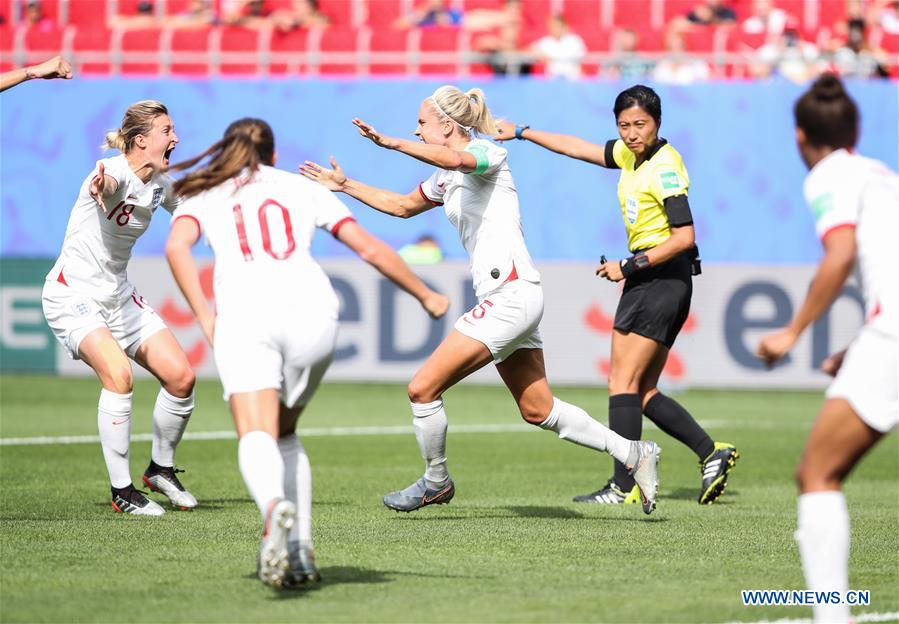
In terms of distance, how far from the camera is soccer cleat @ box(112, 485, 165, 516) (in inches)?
338

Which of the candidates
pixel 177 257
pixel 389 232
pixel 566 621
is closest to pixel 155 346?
pixel 177 257

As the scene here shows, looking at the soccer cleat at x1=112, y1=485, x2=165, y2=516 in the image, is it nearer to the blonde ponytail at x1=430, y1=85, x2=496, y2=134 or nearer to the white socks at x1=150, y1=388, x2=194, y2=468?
the white socks at x1=150, y1=388, x2=194, y2=468

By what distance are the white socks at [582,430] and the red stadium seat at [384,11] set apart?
16655mm

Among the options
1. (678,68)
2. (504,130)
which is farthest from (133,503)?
(678,68)

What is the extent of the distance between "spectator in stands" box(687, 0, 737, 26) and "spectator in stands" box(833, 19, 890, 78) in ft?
6.64

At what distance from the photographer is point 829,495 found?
16.8 feet

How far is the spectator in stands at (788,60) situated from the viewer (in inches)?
820

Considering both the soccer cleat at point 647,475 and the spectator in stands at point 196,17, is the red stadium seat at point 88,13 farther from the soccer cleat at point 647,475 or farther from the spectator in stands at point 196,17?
the soccer cleat at point 647,475

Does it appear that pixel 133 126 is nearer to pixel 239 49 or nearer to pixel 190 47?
pixel 239 49

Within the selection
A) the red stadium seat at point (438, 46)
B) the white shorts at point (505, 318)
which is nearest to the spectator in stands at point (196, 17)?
the red stadium seat at point (438, 46)

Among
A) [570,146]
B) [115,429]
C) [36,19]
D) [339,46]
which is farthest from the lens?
[36,19]

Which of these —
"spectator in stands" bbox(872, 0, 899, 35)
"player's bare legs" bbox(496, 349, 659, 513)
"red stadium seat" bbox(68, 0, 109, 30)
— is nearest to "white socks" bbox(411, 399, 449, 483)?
"player's bare legs" bbox(496, 349, 659, 513)

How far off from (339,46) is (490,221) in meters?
14.8

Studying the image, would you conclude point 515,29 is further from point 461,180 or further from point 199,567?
point 199,567
